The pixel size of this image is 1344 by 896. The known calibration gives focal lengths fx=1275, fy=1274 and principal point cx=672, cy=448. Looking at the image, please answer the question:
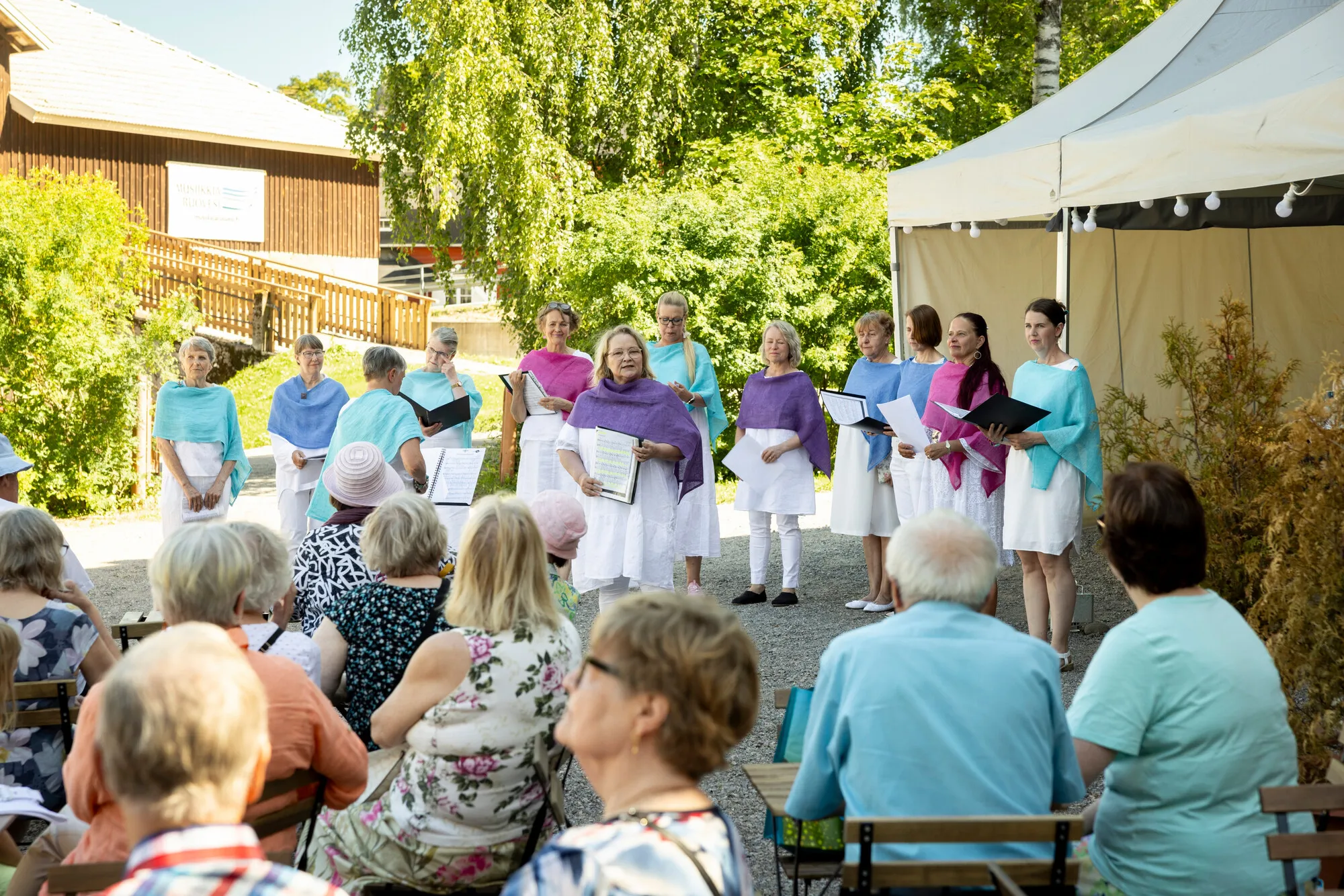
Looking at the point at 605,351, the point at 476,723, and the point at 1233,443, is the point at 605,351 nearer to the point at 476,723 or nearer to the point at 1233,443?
the point at 1233,443

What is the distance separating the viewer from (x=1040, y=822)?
8.18 ft

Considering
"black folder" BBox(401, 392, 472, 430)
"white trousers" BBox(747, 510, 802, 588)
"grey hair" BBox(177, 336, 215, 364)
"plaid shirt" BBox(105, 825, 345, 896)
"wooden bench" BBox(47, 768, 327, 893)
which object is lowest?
"white trousers" BBox(747, 510, 802, 588)

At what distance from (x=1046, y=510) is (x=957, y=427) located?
33.0 inches

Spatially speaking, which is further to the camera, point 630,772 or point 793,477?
point 793,477

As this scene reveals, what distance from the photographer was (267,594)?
11.3ft

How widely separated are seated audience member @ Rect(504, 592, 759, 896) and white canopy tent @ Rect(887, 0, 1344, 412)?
3.98 metres

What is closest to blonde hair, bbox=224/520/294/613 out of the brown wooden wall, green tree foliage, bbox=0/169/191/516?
green tree foliage, bbox=0/169/191/516

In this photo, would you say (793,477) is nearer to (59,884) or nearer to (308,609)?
(308,609)

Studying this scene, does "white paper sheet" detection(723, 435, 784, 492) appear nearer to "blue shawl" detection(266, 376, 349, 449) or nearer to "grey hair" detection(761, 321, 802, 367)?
"grey hair" detection(761, 321, 802, 367)

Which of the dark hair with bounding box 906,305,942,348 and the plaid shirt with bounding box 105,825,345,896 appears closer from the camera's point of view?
the plaid shirt with bounding box 105,825,345,896

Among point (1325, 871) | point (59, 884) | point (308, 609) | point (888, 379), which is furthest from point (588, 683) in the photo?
point (888, 379)

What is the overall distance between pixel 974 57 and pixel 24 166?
721 inches

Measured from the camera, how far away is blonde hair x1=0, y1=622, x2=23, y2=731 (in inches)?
132

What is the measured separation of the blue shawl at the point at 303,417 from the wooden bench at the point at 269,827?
5679 millimetres
